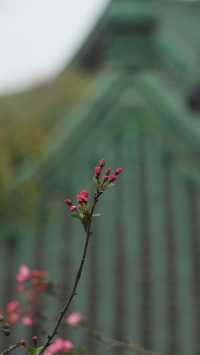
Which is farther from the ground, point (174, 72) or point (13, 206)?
point (174, 72)

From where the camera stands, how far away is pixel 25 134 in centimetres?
224

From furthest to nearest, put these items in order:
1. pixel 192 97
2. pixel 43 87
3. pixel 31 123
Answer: pixel 192 97, pixel 43 87, pixel 31 123

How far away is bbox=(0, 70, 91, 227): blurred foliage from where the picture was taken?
2100mm

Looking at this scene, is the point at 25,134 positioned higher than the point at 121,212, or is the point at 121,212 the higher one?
the point at 25,134

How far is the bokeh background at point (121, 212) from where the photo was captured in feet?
7.20

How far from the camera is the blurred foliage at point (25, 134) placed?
2100 mm

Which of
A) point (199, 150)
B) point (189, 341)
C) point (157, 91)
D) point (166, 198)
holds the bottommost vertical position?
point (189, 341)

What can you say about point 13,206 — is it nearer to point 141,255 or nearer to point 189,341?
point 141,255

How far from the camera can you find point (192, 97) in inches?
137

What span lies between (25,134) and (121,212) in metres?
0.45

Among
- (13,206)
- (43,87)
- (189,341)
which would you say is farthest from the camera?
(43,87)

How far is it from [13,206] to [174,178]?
626 mm

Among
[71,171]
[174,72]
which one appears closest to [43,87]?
[174,72]

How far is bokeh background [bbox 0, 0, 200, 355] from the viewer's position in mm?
2195
